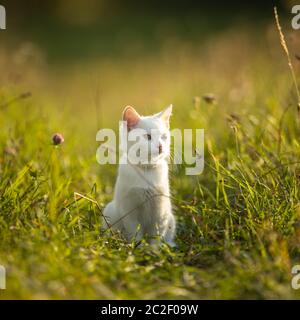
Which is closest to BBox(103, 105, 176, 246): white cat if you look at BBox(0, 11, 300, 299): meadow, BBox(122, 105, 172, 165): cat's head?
BBox(122, 105, 172, 165): cat's head

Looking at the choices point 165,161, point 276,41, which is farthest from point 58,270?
point 276,41

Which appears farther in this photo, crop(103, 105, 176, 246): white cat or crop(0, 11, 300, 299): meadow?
crop(103, 105, 176, 246): white cat

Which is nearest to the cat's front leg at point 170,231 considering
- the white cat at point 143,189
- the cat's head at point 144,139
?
the white cat at point 143,189

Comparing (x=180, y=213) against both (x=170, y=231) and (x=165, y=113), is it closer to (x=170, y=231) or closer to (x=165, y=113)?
(x=170, y=231)

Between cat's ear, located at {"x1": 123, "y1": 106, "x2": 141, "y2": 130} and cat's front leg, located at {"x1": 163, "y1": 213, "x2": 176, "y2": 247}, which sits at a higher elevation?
cat's ear, located at {"x1": 123, "y1": 106, "x2": 141, "y2": 130}

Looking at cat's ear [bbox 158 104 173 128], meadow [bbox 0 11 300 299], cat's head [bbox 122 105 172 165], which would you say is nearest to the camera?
meadow [bbox 0 11 300 299]

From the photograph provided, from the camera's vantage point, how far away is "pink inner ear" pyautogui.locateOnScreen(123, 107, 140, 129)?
2.96 m

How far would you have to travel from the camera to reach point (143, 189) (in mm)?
2969

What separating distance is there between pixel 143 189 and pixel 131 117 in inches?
15.7

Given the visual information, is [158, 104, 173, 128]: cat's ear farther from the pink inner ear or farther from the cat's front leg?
the cat's front leg

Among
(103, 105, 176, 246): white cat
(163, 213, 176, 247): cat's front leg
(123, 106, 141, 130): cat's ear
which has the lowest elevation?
(163, 213, 176, 247): cat's front leg

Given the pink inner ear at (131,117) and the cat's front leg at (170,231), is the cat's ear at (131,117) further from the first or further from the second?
the cat's front leg at (170,231)

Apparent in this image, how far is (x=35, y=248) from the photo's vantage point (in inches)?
89.8

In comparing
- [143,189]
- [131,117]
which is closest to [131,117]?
[131,117]
